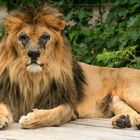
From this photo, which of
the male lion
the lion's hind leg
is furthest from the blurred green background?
the male lion

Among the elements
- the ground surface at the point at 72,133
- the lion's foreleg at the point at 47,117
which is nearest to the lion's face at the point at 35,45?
the lion's foreleg at the point at 47,117

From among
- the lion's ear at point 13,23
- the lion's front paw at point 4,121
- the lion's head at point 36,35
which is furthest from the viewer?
the lion's ear at point 13,23

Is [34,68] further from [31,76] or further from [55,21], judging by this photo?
[55,21]

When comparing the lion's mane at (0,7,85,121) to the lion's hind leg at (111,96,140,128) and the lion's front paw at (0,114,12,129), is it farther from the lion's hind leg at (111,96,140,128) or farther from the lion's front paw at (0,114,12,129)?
the lion's hind leg at (111,96,140,128)

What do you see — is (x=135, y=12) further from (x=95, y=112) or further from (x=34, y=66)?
(x=34, y=66)

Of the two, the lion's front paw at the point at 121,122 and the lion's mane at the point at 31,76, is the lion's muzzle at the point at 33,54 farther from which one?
the lion's front paw at the point at 121,122

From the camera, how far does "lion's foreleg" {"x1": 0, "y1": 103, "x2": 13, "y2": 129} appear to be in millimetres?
3925

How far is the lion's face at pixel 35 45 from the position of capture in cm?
398

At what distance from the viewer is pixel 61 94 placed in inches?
167

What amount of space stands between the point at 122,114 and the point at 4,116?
0.80m

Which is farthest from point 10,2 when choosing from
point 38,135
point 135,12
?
point 38,135

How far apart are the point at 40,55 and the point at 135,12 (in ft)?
8.28

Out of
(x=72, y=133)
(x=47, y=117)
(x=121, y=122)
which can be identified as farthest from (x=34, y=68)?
(x=121, y=122)

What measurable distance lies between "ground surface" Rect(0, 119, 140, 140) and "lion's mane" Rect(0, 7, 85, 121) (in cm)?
21
